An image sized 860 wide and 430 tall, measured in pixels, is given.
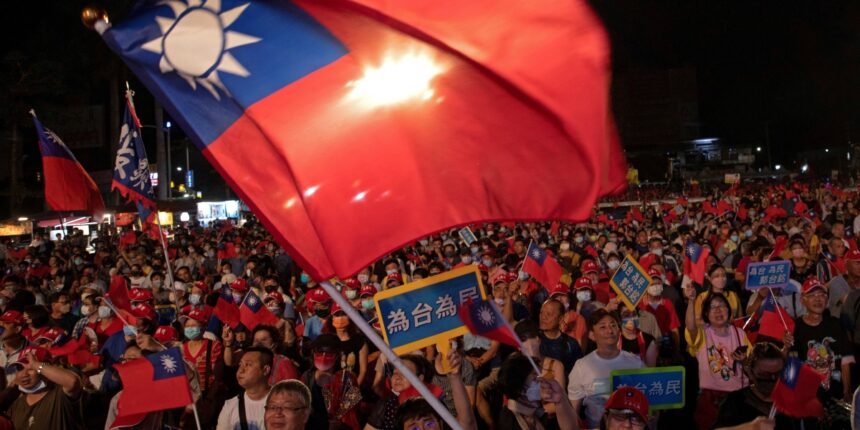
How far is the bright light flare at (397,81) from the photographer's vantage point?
3.36 metres

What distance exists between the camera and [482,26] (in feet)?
10.6

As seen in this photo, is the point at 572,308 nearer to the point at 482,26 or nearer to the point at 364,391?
the point at 364,391

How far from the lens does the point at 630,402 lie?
3.57m

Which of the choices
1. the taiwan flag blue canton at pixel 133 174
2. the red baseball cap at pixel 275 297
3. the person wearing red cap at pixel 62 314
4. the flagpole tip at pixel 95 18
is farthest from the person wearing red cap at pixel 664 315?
the person wearing red cap at pixel 62 314

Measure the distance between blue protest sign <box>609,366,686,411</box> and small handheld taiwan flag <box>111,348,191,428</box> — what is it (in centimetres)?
234

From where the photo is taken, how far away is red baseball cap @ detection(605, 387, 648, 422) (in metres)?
3.56

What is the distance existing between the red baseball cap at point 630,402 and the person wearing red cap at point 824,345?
8.32 ft

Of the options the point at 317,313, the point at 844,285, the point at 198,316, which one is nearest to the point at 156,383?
the point at 198,316

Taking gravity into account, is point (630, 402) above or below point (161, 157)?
below

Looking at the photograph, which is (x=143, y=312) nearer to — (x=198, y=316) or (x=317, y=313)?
(x=198, y=316)

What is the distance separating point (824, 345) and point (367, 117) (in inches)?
166

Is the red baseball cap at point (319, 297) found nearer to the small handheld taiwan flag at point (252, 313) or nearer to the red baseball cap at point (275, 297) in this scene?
the small handheld taiwan flag at point (252, 313)

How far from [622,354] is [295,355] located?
318 cm

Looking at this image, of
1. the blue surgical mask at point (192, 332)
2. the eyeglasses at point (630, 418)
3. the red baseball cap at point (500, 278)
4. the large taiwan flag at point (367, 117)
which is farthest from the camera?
the red baseball cap at point (500, 278)
